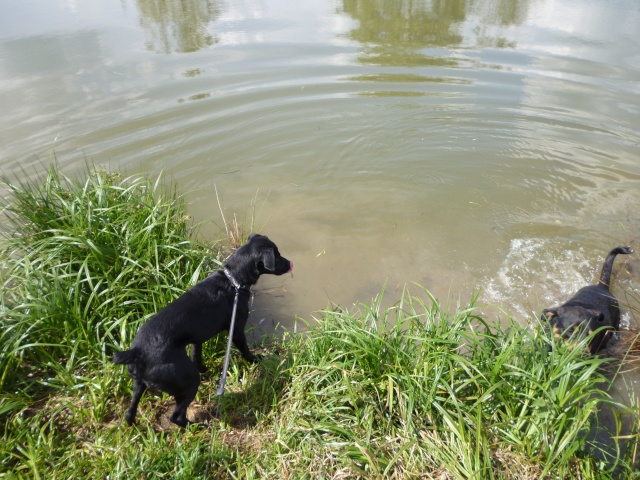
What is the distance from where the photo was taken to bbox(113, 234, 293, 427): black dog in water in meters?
2.75

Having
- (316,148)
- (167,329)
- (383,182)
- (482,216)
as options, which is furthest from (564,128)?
(167,329)

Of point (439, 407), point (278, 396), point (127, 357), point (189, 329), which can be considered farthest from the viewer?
point (278, 396)

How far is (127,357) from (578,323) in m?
3.54

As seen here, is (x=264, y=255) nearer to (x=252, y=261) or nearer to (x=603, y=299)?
(x=252, y=261)

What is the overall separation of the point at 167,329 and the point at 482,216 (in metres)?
4.48

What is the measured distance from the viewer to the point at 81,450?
9.05 feet

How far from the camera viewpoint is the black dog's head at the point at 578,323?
360cm

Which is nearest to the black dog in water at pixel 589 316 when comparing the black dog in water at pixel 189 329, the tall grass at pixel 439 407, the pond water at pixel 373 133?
the pond water at pixel 373 133

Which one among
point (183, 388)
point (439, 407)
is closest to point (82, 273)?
point (183, 388)

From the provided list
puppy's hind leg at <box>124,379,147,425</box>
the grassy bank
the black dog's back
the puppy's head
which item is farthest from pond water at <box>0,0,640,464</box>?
puppy's hind leg at <box>124,379,147,425</box>

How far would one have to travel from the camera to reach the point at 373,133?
7.46 metres

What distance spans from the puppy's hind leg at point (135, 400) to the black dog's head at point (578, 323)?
3.21 m

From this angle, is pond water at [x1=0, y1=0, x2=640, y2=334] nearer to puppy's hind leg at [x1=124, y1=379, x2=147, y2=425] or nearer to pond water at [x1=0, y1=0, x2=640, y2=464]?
pond water at [x1=0, y1=0, x2=640, y2=464]

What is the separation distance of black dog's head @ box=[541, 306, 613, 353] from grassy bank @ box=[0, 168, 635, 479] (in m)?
0.39
